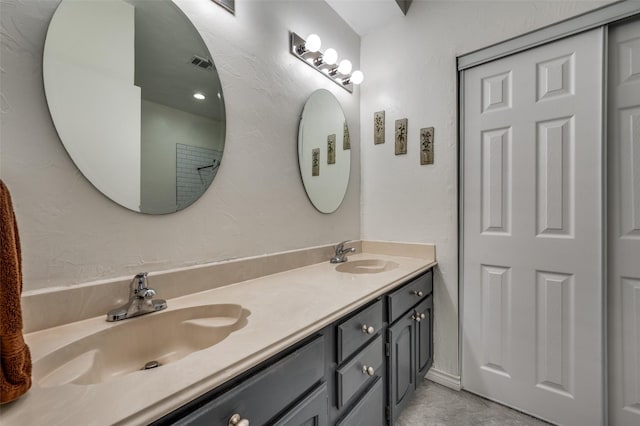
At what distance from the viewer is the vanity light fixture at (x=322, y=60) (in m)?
1.44

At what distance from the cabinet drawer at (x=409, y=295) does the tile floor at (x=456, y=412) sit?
0.58 m

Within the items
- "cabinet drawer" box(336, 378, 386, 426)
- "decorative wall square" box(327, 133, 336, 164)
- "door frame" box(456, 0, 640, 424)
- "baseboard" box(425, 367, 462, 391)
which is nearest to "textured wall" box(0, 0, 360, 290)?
"decorative wall square" box(327, 133, 336, 164)

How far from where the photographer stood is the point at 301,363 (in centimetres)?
70

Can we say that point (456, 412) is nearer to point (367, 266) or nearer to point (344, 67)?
point (367, 266)

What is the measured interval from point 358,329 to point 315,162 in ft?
3.20

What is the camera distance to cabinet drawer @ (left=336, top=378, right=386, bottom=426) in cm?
91

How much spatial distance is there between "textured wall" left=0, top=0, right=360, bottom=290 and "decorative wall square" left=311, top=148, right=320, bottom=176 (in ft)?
0.47

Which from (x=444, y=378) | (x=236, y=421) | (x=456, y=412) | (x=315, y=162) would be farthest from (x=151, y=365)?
(x=444, y=378)

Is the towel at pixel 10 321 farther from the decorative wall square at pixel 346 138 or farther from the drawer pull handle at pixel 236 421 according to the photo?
the decorative wall square at pixel 346 138

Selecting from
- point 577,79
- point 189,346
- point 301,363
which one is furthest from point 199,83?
point 577,79

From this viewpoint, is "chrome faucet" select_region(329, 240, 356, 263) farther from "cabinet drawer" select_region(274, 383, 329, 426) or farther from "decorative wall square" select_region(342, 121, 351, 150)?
"cabinet drawer" select_region(274, 383, 329, 426)

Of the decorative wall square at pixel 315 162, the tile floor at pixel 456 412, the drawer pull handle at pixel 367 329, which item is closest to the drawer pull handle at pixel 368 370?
the drawer pull handle at pixel 367 329

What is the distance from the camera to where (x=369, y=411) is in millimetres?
1024

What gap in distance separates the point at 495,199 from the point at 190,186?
153 centimetres
